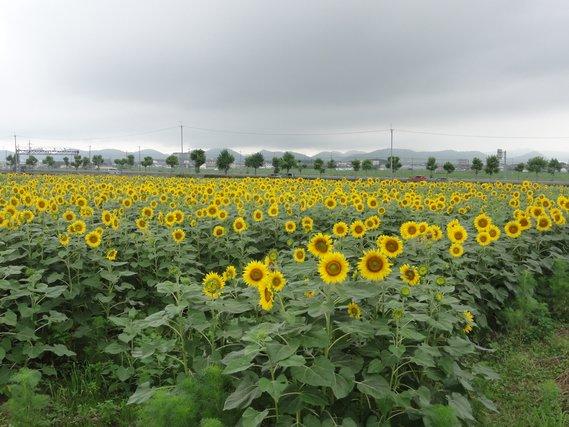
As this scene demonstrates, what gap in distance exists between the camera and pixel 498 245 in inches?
242

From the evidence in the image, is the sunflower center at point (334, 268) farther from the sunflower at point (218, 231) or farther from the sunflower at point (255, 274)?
the sunflower at point (218, 231)

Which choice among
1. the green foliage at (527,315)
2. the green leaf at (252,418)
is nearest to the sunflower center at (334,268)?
the green leaf at (252,418)

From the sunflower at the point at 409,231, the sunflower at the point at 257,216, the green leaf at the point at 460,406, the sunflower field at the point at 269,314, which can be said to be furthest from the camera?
the sunflower at the point at 257,216

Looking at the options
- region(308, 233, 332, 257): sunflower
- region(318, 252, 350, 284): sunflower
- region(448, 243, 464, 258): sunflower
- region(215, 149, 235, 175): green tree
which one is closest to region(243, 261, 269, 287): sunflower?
region(308, 233, 332, 257): sunflower

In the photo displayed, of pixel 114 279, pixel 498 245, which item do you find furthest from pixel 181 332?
pixel 498 245

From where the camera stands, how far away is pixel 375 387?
8.14ft

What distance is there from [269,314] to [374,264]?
0.84m

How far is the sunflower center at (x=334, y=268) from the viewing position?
8.59ft

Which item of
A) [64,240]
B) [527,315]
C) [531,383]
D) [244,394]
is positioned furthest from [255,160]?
[244,394]

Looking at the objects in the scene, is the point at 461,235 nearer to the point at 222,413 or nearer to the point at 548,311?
the point at 548,311

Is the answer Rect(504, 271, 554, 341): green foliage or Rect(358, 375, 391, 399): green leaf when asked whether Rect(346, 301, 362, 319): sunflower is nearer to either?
Rect(358, 375, 391, 399): green leaf

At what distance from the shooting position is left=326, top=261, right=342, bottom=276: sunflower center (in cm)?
262

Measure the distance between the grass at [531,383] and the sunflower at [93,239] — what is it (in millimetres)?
3935

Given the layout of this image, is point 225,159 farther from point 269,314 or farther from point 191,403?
point 191,403
